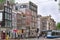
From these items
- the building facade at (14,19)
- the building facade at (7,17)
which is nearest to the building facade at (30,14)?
the building facade at (14,19)

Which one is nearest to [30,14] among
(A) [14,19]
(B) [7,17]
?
(B) [7,17]

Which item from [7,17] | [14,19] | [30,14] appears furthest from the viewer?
[30,14]

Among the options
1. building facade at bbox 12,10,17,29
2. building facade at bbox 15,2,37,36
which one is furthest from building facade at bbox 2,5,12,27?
building facade at bbox 15,2,37,36

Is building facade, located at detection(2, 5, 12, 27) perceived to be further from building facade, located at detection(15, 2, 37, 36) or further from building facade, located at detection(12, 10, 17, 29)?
building facade, located at detection(15, 2, 37, 36)

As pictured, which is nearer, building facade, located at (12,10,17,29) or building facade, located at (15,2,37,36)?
building facade, located at (12,10,17,29)

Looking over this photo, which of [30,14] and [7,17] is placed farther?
[30,14]

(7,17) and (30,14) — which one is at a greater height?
(30,14)

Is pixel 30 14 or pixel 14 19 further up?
pixel 30 14

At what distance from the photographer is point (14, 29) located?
10758 millimetres

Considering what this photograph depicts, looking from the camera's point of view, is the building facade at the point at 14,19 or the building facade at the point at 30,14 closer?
the building facade at the point at 14,19

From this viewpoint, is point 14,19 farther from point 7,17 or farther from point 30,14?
point 30,14

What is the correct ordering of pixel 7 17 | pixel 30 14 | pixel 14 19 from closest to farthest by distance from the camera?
pixel 14 19 → pixel 7 17 → pixel 30 14

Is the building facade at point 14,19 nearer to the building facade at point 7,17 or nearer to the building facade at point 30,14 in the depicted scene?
the building facade at point 7,17

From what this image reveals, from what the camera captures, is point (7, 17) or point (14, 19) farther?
point (7, 17)
